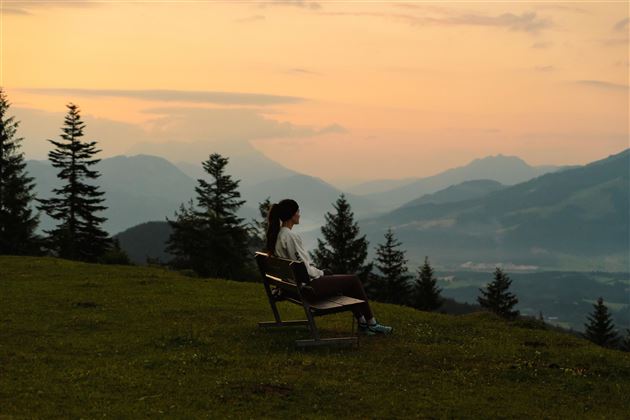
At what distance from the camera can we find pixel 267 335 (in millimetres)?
14219

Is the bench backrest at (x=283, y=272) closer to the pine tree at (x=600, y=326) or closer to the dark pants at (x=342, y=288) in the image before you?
the dark pants at (x=342, y=288)

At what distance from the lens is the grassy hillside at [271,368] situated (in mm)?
9523

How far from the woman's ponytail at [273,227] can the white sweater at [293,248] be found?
10cm

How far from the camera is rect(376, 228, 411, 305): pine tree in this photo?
8362 cm

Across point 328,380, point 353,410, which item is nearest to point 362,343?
point 328,380

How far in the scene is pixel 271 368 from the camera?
37.3 ft

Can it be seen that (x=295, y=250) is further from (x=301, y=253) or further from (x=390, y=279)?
(x=390, y=279)

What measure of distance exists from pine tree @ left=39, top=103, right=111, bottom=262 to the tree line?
0.30 ft

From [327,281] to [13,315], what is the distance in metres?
7.26

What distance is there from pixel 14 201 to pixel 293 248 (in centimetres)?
5739

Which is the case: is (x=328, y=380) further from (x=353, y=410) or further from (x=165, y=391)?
(x=165, y=391)

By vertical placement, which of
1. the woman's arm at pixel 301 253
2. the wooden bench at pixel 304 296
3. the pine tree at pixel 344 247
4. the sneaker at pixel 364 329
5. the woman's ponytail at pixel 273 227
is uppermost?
the pine tree at pixel 344 247

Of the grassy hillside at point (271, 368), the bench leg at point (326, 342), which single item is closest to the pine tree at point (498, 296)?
the grassy hillside at point (271, 368)

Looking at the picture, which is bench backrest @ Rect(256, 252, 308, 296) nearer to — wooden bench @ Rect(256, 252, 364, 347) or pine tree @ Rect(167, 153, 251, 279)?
wooden bench @ Rect(256, 252, 364, 347)
